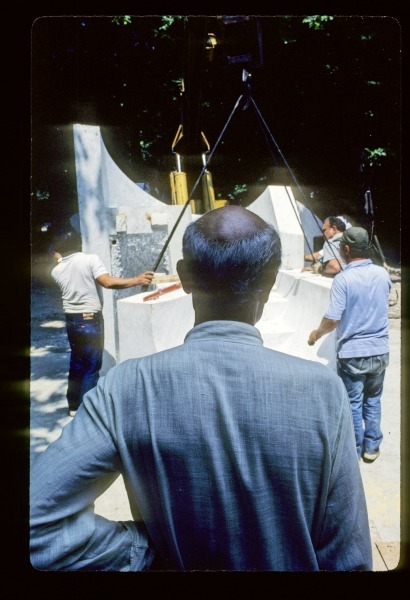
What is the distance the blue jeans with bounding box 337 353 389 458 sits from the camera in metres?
2.38

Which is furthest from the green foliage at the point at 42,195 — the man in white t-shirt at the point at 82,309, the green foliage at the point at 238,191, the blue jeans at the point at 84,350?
the green foliage at the point at 238,191

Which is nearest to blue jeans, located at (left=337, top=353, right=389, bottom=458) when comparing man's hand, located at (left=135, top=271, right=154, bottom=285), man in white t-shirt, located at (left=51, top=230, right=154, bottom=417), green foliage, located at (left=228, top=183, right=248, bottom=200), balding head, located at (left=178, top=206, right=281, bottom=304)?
man's hand, located at (left=135, top=271, right=154, bottom=285)

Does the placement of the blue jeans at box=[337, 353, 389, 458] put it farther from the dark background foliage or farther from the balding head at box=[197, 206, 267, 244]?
the balding head at box=[197, 206, 267, 244]

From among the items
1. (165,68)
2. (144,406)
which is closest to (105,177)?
(165,68)

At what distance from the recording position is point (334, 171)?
122 inches

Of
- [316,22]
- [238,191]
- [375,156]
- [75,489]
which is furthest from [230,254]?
[238,191]

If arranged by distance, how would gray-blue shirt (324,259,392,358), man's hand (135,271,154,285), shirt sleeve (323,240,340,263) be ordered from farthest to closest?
shirt sleeve (323,240,340,263), man's hand (135,271,154,285), gray-blue shirt (324,259,392,358)

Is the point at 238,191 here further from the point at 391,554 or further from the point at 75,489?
the point at 75,489

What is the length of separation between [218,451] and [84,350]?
144 centimetres

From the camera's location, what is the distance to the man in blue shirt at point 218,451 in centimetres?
93

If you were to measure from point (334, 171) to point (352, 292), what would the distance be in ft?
3.69

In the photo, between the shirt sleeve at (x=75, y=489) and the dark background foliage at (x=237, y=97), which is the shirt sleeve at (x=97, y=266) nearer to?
the dark background foliage at (x=237, y=97)

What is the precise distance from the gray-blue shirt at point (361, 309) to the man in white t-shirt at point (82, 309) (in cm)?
126

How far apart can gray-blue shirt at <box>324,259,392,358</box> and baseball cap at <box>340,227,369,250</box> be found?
0.09 meters
